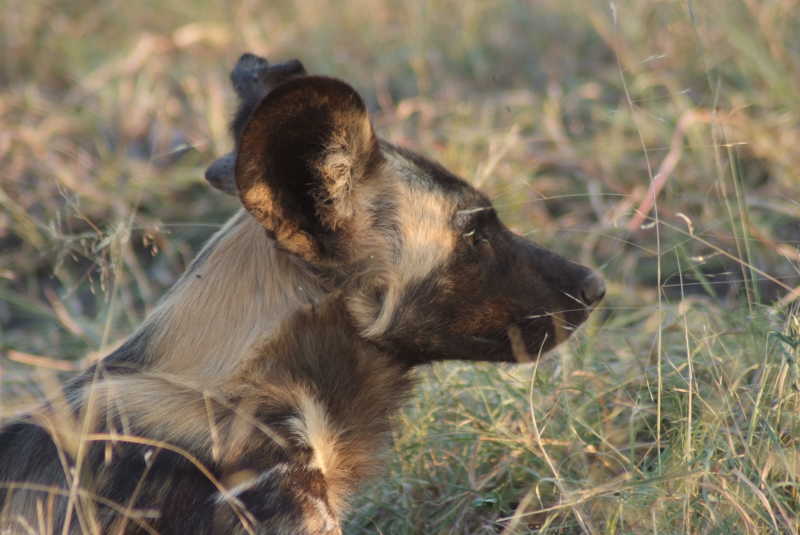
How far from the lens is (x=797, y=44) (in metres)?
4.58

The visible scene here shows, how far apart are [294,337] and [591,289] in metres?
0.68

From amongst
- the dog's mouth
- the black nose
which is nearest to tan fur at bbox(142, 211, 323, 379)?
the dog's mouth

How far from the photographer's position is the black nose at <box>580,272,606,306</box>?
2.43m

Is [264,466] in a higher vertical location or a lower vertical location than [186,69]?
higher

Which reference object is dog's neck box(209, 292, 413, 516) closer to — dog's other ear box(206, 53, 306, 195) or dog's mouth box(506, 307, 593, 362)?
dog's mouth box(506, 307, 593, 362)

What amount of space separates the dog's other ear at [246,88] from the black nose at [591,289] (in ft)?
2.64

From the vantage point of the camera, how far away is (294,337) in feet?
7.21

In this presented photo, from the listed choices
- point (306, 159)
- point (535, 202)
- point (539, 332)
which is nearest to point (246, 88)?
point (306, 159)

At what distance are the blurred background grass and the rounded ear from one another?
48cm

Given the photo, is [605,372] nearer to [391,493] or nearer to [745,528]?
[391,493]

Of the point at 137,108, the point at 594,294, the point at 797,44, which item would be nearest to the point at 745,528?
the point at 594,294

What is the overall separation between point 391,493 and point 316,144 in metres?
1.01

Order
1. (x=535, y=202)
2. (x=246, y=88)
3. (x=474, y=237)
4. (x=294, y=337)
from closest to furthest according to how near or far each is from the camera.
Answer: (x=294, y=337), (x=474, y=237), (x=246, y=88), (x=535, y=202)

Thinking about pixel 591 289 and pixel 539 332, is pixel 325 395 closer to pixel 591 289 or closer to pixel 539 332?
pixel 539 332
